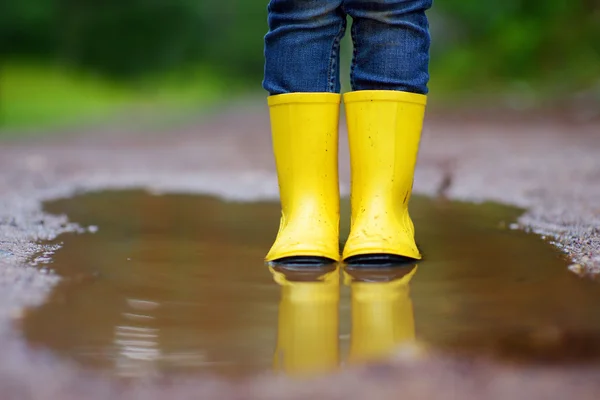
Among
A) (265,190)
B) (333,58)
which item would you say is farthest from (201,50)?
(333,58)

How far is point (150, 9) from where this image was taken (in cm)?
1367

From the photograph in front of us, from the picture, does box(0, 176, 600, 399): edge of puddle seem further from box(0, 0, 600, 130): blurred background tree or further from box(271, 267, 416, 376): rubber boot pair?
box(0, 0, 600, 130): blurred background tree

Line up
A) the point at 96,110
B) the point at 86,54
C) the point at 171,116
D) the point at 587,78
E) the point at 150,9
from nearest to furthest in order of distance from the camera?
the point at 587,78 < the point at 171,116 < the point at 96,110 < the point at 86,54 < the point at 150,9

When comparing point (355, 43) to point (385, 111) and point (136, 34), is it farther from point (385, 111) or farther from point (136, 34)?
point (136, 34)

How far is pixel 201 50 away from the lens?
570 inches

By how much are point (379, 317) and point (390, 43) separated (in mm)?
568

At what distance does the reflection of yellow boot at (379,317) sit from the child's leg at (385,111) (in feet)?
0.49

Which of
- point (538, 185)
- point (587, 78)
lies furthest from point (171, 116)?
point (538, 185)

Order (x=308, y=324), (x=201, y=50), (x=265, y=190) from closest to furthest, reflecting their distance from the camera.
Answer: (x=308, y=324)
(x=265, y=190)
(x=201, y=50)

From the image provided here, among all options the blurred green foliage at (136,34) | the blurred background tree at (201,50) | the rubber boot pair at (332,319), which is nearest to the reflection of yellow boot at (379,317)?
the rubber boot pair at (332,319)

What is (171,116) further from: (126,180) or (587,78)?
(126,180)

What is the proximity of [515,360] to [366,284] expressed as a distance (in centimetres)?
38

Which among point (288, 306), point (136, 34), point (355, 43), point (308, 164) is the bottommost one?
point (136, 34)

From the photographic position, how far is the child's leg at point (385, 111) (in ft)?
4.53
